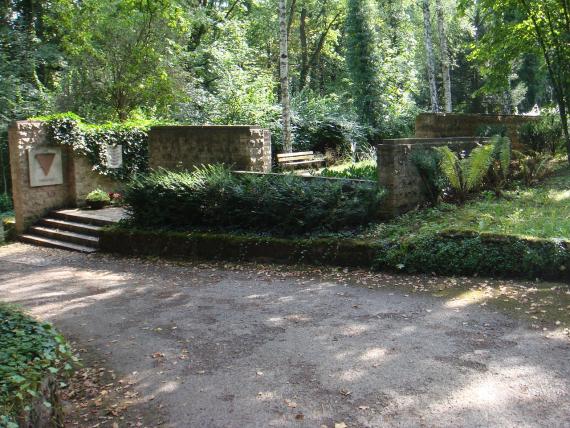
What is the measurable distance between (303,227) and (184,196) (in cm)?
271

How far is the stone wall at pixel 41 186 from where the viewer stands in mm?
13750

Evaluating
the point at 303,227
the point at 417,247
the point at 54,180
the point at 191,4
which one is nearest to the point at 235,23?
the point at 191,4

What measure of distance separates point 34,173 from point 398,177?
9.30 m

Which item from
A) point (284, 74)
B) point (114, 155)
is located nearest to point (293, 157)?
point (284, 74)

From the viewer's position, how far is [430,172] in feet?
34.9

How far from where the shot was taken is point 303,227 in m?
9.75

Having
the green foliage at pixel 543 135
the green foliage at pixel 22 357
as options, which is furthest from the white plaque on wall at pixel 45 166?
the green foliage at pixel 543 135

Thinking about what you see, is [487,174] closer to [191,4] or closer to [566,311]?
[566,311]

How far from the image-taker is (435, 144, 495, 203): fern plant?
35.6ft

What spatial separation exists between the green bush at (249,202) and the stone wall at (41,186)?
3.76 metres

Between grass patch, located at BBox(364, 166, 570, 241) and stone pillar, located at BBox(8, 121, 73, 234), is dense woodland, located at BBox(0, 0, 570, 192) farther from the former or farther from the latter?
stone pillar, located at BBox(8, 121, 73, 234)

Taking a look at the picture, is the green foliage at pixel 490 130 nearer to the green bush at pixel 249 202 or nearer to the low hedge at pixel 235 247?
the green bush at pixel 249 202

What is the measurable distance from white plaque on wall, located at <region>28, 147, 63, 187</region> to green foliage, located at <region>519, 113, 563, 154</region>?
12.5m

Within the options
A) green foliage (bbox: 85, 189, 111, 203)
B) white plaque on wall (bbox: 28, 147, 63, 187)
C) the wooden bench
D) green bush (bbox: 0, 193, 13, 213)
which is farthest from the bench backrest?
green bush (bbox: 0, 193, 13, 213)
